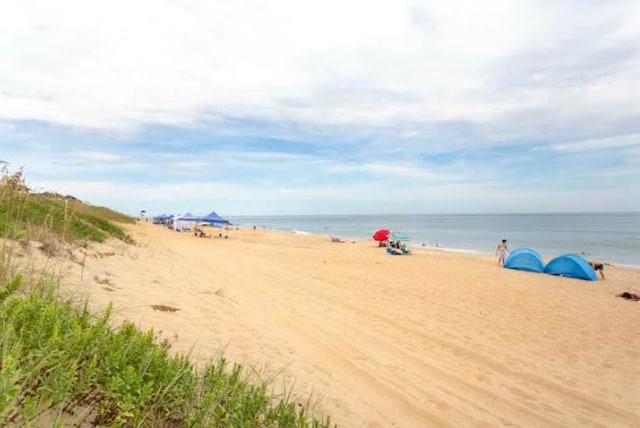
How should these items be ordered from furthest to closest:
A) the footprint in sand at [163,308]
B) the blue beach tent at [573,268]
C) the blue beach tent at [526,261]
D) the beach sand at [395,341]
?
1. the blue beach tent at [526,261]
2. the blue beach tent at [573,268]
3. the footprint in sand at [163,308]
4. the beach sand at [395,341]

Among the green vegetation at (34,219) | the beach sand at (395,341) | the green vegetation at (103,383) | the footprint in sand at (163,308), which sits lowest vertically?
the beach sand at (395,341)

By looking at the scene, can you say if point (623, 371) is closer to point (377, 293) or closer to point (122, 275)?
point (377, 293)

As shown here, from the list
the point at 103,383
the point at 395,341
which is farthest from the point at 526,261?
A: the point at 103,383

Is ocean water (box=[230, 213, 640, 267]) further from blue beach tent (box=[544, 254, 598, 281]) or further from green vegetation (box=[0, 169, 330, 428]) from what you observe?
green vegetation (box=[0, 169, 330, 428])

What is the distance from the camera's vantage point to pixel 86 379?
223 cm

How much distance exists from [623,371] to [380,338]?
381 centimetres

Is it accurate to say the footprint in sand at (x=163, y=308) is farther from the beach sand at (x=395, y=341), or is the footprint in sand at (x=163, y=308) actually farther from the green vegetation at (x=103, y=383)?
the green vegetation at (x=103, y=383)

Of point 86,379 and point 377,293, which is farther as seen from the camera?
point 377,293

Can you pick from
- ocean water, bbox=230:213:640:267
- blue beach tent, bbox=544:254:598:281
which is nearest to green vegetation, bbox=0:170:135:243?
blue beach tent, bbox=544:254:598:281

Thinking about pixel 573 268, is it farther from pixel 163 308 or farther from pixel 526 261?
pixel 163 308

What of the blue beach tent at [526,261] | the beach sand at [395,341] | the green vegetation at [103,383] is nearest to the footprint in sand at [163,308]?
the beach sand at [395,341]

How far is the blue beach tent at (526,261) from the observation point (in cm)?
1928

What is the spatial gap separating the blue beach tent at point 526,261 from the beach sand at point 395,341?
729 cm

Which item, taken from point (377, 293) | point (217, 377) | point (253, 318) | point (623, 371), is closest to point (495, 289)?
point (377, 293)
